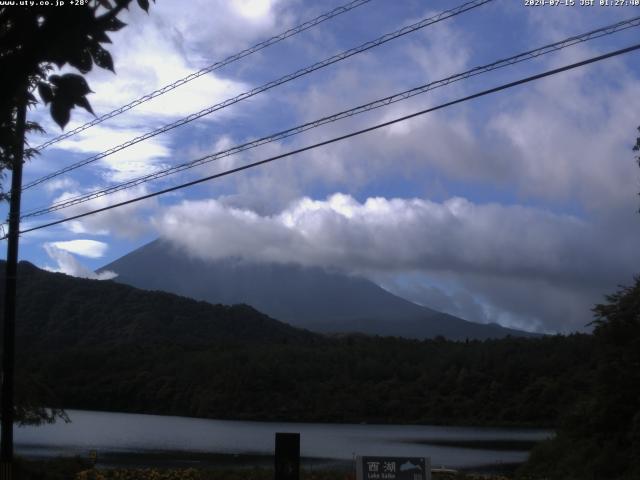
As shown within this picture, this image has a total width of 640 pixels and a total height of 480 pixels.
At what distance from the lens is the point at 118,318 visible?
4624 inches

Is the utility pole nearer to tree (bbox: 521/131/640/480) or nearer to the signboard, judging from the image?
the signboard

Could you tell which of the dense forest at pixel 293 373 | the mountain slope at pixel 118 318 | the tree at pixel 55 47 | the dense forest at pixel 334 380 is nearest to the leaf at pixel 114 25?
the tree at pixel 55 47

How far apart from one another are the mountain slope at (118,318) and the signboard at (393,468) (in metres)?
75.6

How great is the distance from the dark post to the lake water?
2107 centimetres

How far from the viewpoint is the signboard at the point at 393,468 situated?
13.4 m

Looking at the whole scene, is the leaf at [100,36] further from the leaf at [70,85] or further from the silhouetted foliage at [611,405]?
the silhouetted foliage at [611,405]

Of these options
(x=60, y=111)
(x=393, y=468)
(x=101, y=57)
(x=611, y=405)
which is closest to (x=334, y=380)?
(x=611, y=405)

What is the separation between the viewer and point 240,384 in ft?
289

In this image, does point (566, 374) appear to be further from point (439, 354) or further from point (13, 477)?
point (13, 477)

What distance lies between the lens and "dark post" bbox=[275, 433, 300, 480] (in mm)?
12922

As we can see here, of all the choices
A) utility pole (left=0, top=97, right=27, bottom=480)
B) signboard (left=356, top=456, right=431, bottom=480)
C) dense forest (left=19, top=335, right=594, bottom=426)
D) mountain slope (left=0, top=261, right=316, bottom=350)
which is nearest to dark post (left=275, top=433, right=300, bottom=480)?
signboard (left=356, top=456, right=431, bottom=480)

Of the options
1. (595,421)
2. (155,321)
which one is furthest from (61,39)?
(155,321)

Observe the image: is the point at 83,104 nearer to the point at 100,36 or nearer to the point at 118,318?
the point at 100,36

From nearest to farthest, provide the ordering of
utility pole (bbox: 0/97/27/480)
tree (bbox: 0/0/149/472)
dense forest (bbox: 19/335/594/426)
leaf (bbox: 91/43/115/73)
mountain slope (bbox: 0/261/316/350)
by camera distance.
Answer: tree (bbox: 0/0/149/472)
leaf (bbox: 91/43/115/73)
utility pole (bbox: 0/97/27/480)
dense forest (bbox: 19/335/594/426)
mountain slope (bbox: 0/261/316/350)
